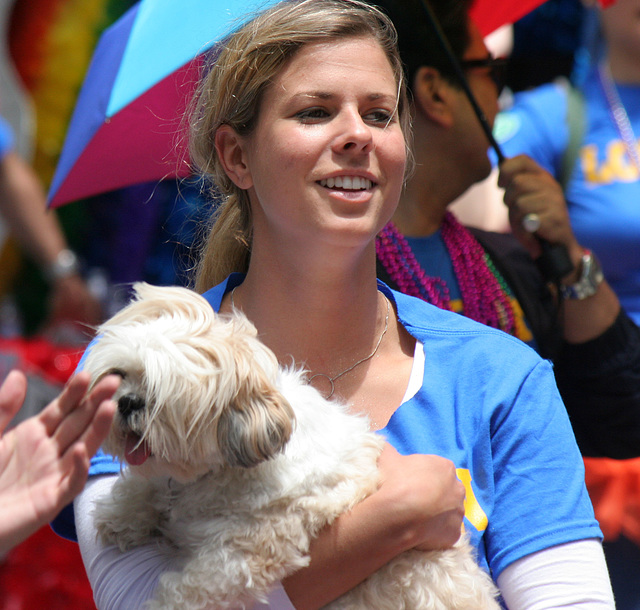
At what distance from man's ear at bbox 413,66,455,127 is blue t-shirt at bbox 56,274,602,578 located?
3.98 feet

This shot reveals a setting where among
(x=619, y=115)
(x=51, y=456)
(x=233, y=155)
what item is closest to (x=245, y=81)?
(x=233, y=155)

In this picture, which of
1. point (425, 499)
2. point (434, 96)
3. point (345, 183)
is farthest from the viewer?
point (434, 96)

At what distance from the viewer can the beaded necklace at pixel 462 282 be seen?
8.54 ft

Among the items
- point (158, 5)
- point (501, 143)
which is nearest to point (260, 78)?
point (158, 5)

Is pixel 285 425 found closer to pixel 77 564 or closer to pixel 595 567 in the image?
pixel 595 567

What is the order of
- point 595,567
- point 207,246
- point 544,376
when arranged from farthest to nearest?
point 207,246 < point 544,376 < point 595,567

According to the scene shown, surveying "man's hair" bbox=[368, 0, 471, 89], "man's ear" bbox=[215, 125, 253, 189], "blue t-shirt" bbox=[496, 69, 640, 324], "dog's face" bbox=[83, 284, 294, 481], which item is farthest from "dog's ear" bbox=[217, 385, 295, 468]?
"blue t-shirt" bbox=[496, 69, 640, 324]

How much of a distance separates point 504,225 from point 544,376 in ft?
7.30

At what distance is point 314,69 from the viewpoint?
6.31 feet

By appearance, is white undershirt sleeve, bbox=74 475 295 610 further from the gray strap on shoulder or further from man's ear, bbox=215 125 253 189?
the gray strap on shoulder

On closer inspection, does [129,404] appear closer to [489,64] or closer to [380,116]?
[380,116]

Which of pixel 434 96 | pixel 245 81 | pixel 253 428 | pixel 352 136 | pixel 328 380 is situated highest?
pixel 245 81

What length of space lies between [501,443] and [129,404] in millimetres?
816

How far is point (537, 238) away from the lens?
2.81 m
